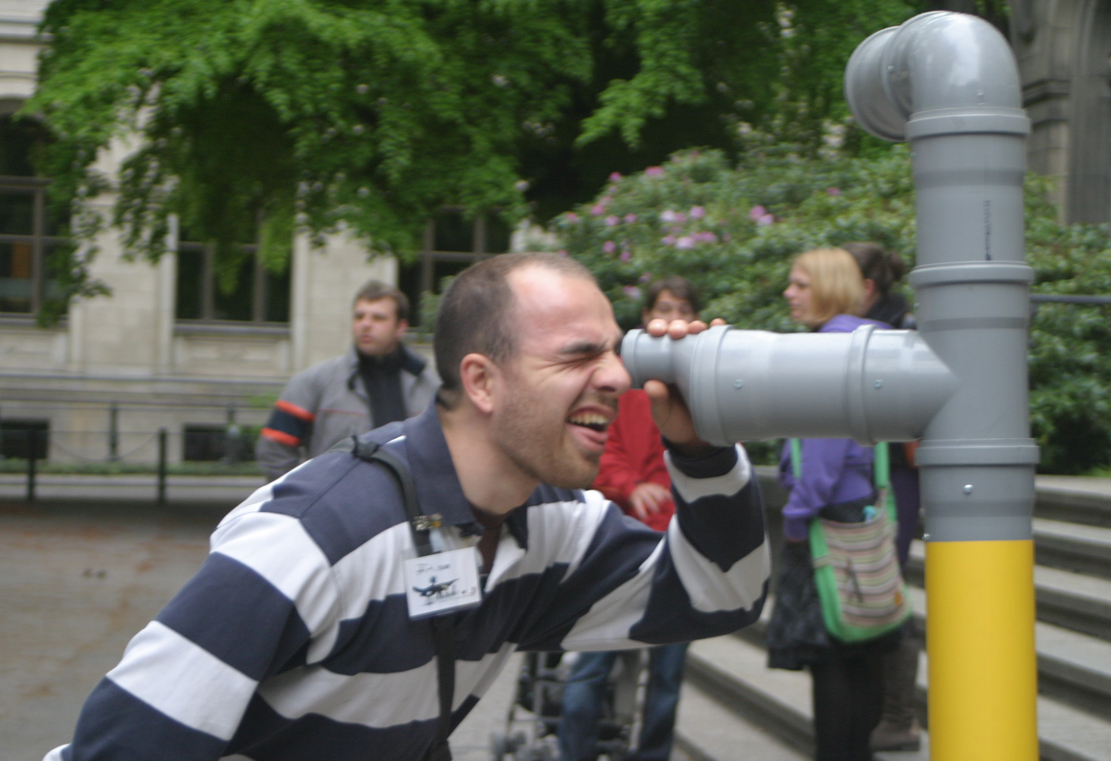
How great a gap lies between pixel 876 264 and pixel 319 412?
2.64 m

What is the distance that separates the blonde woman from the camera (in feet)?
12.8

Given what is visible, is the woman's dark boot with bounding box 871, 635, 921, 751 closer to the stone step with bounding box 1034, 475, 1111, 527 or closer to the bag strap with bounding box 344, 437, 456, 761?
the stone step with bounding box 1034, 475, 1111, 527

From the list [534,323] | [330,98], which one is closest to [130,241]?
[330,98]

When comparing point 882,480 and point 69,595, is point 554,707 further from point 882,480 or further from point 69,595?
point 69,595

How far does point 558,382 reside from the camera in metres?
1.86

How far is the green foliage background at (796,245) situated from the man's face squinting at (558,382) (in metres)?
5.95

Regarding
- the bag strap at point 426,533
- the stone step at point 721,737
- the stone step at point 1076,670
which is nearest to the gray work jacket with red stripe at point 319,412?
the stone step at point 721,737

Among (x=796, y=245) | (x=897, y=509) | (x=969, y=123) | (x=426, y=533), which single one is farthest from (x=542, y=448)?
(x=796, y=245)

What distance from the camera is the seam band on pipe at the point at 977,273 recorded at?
4.61 ft

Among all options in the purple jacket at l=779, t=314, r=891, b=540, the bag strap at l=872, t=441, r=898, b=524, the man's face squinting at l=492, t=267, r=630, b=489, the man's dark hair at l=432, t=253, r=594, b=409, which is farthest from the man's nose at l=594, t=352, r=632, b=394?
the bag strap at l=872, t=441, r=898, b=524

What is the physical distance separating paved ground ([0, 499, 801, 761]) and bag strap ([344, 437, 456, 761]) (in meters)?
3.64

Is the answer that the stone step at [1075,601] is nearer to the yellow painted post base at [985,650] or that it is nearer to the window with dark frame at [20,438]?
the yellow painted post base at [985,650]

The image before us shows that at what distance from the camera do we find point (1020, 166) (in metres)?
1.45

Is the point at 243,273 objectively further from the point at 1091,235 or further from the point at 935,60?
the point at 935,60
